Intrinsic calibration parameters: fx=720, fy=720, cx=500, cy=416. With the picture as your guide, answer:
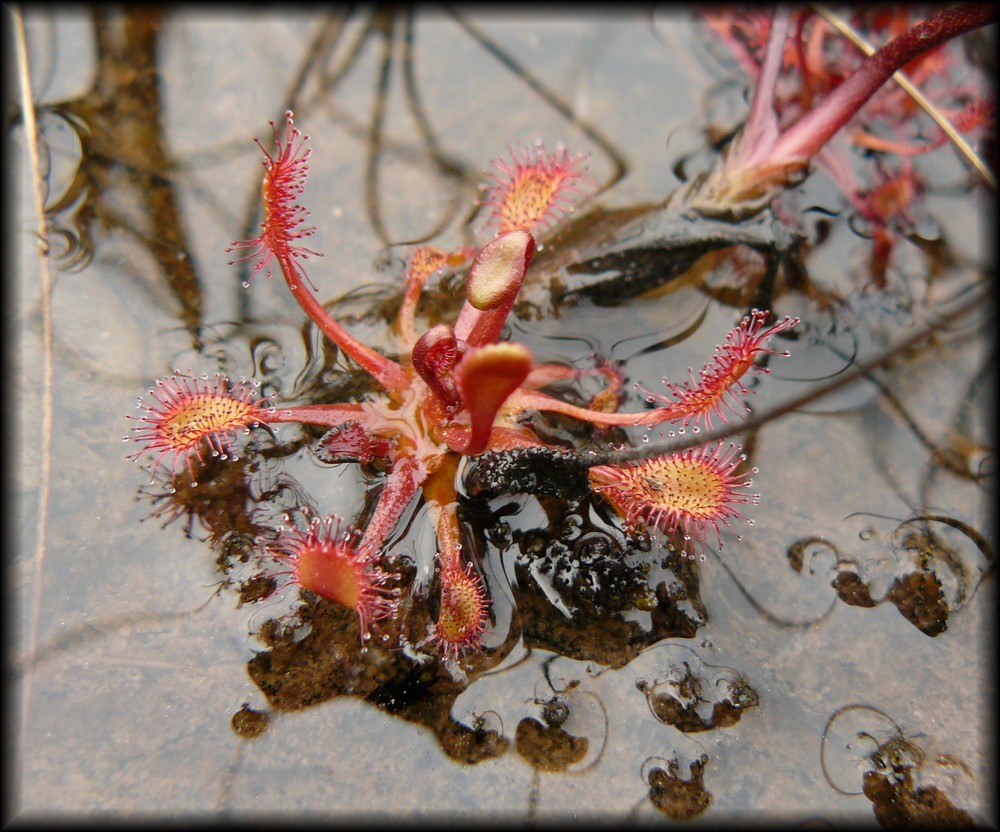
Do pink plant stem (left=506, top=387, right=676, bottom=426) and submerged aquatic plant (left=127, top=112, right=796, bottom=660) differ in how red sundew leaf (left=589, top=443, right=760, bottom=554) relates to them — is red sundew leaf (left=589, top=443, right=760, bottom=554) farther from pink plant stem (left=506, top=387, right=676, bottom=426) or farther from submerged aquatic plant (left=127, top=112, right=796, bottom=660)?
pink plant stem (left=506, top=387, right=676, bottom=426)

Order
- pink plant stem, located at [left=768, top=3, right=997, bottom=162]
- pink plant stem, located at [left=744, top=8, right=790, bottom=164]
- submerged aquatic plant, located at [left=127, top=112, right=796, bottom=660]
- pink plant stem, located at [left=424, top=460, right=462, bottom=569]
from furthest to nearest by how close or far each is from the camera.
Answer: pink plant stem, located at [left=744, top=8, right=790, bottom=164]
pink plant stem, located at [left=768, top=3, right=997, bottom=162]
pink plant stem, located at [left=424, top=460, right=462, bottom=569]
submerged aquatic plant, located at [left=127, top=112, right=796, bottom=660]

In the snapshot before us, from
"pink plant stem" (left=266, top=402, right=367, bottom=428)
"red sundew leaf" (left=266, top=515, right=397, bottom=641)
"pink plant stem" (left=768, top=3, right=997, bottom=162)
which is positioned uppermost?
"pink plant stem" (left=768, top=3, right=997, bottom=162)

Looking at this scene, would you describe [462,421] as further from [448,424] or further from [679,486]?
[679,486]

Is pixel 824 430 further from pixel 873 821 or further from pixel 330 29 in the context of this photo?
pixel 330 29

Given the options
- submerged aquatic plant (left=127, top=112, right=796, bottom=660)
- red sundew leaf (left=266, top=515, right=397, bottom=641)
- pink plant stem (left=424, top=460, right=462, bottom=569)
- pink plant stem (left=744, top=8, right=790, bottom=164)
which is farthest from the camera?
pink plant stem (left=744, top=8, right=790, bottom=164)

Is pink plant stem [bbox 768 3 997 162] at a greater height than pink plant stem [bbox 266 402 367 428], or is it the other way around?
pink plant stem [bbox 768 3 997 162]

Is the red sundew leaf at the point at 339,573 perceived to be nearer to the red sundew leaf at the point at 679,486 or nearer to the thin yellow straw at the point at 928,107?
the red sundew leaf at the point at 679,486

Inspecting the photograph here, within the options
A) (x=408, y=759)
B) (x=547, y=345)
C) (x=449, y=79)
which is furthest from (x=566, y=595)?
(x=449, y=79)

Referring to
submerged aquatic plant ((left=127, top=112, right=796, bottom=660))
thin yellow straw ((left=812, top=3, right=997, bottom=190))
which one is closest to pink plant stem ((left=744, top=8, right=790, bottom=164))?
thin yellow straw ((left=812, top=3, right=997, bottom=190))
